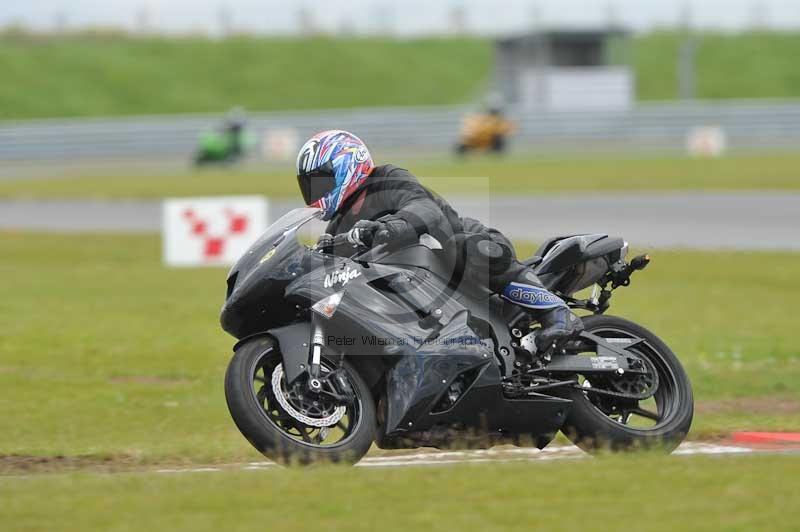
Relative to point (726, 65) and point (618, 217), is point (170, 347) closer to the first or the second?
point (618, 217)

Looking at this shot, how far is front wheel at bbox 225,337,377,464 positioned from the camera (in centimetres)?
598

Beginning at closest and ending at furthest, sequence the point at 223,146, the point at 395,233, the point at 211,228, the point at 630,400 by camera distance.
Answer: the point at 395,233, the point at 630,400, the point at 211,228, the point at 223,146

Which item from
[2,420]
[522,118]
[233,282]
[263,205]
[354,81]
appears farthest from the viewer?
[354,81]

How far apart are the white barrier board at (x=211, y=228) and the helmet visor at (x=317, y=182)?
1052cm

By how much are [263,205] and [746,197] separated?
38.6ft

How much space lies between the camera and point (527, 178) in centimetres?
3161

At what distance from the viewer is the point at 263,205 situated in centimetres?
1720

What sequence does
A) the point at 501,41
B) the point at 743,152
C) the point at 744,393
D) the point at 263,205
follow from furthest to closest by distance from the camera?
the point at 501,41 → the point at 743,152 → the point at 263,205 → the point at 744,393

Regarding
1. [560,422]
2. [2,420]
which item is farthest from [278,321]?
[2,420]

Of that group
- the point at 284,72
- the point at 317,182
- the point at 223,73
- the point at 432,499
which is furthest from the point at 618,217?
the point at 223,73

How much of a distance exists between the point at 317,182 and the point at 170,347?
228 inches

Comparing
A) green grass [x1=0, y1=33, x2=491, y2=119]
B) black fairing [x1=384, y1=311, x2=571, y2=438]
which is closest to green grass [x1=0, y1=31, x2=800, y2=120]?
green grass [x1=0, y1=33, x2=491, y2=119]

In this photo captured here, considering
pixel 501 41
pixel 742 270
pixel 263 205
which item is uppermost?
pixel 501 41

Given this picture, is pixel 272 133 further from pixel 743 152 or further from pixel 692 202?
pixel 692 202
